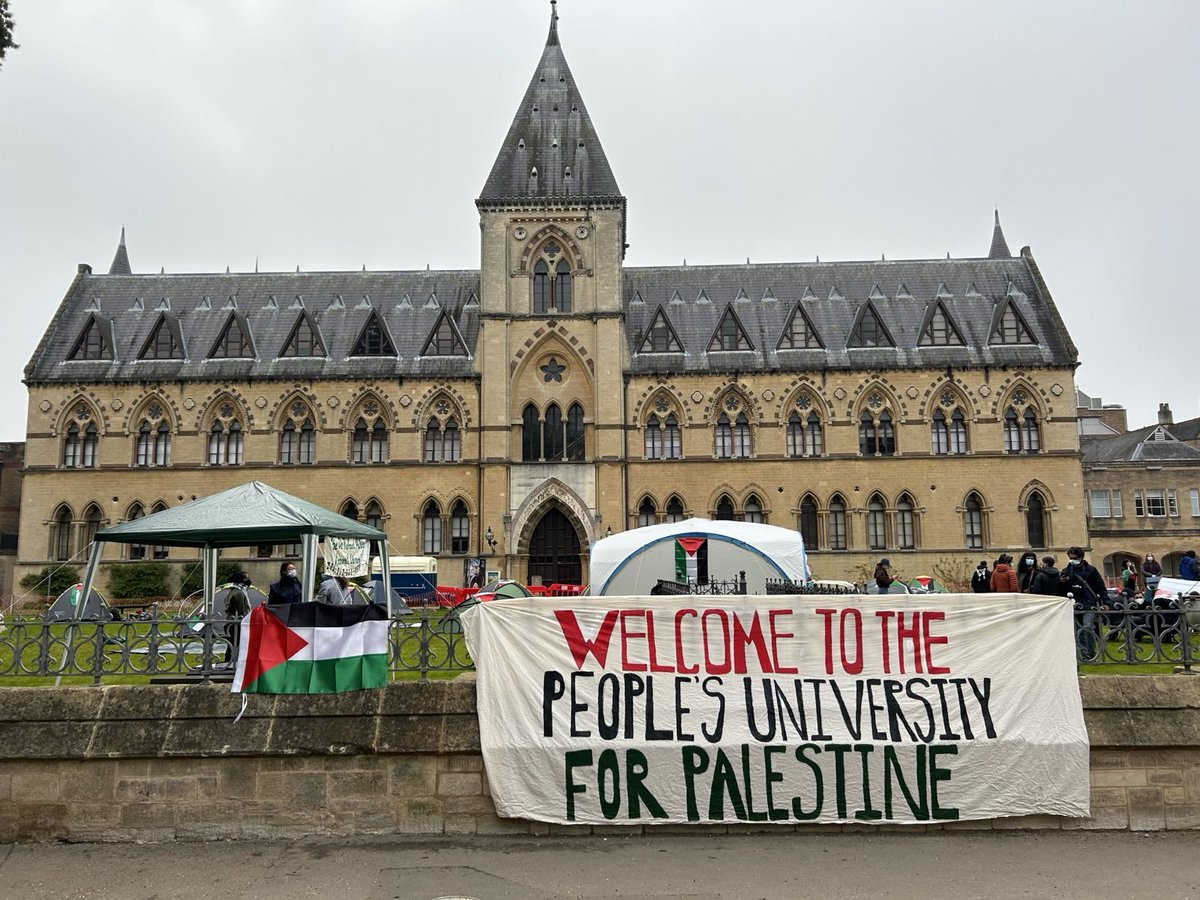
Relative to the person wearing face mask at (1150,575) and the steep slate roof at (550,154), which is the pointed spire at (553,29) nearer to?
the steep slate roof at (550,154)

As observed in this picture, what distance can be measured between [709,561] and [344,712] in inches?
621

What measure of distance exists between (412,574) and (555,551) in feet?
21.8

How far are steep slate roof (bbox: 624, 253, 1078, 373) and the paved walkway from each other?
3072cm

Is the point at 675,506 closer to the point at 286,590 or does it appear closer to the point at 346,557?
the point at 346,557

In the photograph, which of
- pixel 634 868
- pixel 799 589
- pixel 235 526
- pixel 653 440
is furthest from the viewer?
pixel 653 440

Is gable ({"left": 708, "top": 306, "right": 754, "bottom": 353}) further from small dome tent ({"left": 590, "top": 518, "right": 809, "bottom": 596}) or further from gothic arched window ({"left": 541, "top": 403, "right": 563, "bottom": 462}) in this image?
small dome tent ({"left": 590, "top": 518, "right": 809, "bottom": 596})

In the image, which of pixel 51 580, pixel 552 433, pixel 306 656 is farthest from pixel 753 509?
pixel 306 656

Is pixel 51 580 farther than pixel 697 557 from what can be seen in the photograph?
Yes

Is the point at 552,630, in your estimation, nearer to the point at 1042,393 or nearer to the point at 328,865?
the point at 328,865

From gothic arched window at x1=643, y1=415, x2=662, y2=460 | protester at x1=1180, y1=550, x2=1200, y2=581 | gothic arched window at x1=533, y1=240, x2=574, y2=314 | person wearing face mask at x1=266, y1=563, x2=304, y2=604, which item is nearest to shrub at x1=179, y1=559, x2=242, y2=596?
gothic arched window at x1=533, y1=240, x2=574, y2=314

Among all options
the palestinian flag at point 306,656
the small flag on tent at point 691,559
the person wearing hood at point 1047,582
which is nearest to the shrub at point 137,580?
the small flag on tent at point 691,559

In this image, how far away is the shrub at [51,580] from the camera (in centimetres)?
3725

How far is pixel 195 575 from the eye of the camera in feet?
126

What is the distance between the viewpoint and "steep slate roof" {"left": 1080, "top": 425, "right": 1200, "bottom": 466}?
2146 inches
